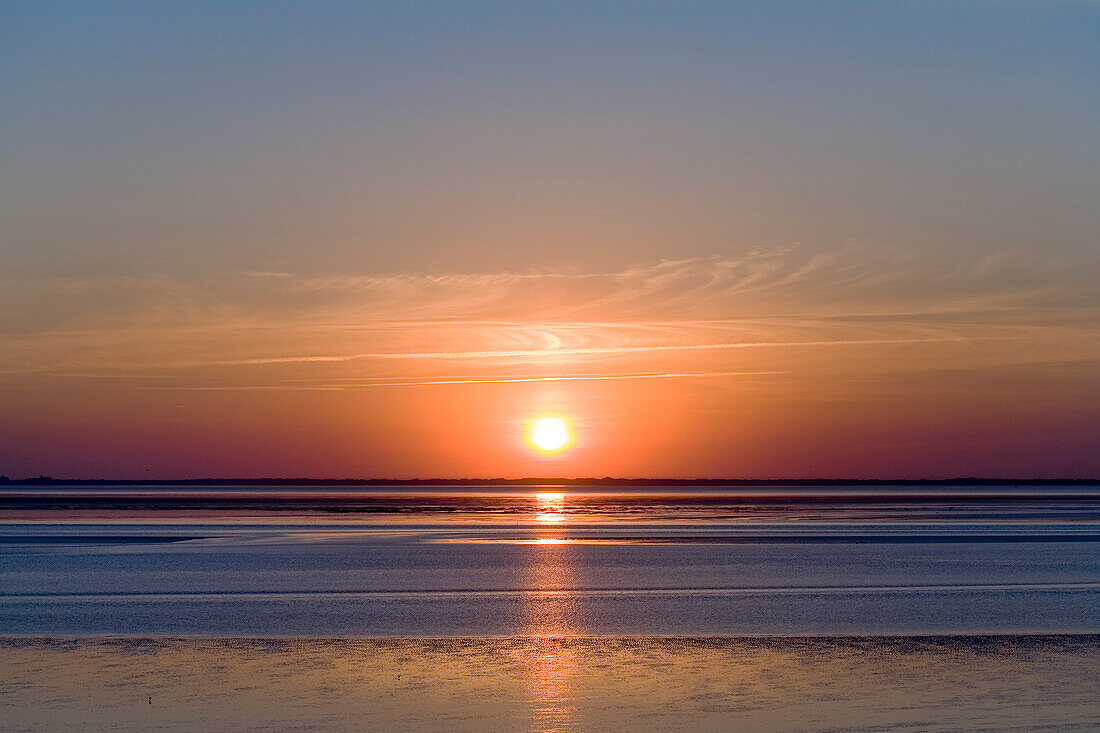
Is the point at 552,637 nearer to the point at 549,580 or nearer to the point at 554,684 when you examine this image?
the point at 554,684

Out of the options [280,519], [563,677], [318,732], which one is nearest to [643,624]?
[563,677]

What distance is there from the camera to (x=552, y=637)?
55.3 ft

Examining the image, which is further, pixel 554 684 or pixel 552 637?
pixel 552 637

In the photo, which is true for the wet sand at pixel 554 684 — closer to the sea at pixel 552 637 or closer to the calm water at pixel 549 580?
the sea at pixel 552 637

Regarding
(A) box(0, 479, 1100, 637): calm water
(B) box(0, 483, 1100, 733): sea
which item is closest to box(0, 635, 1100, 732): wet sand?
(B) box(0, 483, 1100, 733): sea

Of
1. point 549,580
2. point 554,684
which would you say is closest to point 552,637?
point 554,684

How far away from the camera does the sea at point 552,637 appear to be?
12055 millimetres

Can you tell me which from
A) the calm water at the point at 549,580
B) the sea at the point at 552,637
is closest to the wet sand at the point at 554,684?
the sea at the point at 552,637

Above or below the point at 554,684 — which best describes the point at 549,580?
above

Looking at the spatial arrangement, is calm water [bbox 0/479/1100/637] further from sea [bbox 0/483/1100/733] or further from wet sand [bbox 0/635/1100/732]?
wet sand [bbox 0/635/1100/732]

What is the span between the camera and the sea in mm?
12055

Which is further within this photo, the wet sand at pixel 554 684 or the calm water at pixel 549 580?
the calm water at pixel 549 580

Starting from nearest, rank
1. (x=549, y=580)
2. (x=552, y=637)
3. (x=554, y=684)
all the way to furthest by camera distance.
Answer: (x=554, y=684) < (x=552, y=637) < (x=549, y=580)

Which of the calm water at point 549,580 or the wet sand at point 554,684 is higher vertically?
the calm water at point 549,580
